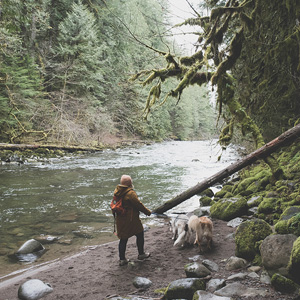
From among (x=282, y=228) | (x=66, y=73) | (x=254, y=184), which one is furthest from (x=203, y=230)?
(x=66, y=73)

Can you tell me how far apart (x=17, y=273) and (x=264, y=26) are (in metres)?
7.18

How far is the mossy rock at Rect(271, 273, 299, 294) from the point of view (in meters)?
2.61

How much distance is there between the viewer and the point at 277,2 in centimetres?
548

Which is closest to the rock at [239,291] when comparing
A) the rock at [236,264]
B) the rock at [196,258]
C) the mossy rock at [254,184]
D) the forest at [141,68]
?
the rock at [236,264]

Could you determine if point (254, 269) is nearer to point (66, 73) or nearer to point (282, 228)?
point (282, 228)

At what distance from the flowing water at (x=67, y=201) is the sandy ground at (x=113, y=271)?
0.54 metres

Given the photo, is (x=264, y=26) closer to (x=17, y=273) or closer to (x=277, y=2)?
(x=277, y=2)

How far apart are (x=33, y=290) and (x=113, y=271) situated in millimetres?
1171

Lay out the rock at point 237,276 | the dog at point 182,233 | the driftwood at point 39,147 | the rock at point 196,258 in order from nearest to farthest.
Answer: the rock at point 237,276 → the rock at point 196,258 → the dog at point 182,233 → the driftwood at point 39,147

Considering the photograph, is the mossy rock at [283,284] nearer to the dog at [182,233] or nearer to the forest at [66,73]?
the dog at [182,233]

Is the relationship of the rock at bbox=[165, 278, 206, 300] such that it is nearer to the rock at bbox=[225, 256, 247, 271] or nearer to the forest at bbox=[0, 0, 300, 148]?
the rock at bbox=[225, 256, 247, 271]

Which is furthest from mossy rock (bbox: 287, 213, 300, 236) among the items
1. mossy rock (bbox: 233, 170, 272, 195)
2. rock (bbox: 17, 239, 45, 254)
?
rock (bbox: 17, 239, 45, 254)

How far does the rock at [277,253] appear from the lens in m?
2.94

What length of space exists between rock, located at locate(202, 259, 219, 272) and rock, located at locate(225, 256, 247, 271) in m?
0.15
